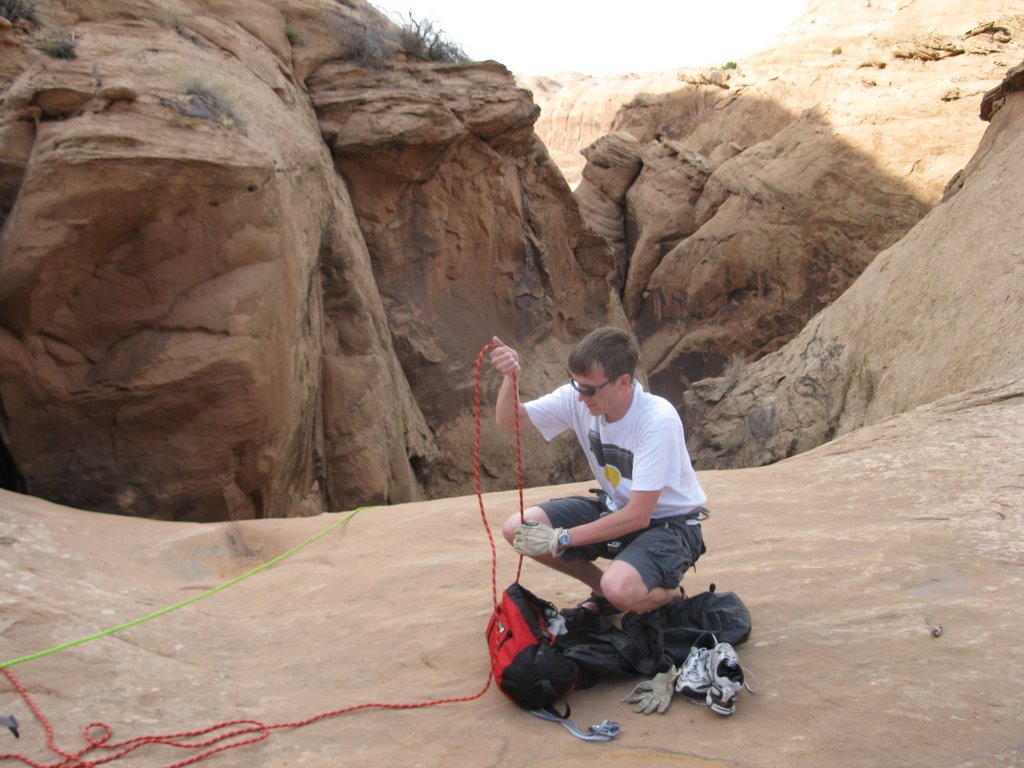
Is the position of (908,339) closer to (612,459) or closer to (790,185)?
(612,459)

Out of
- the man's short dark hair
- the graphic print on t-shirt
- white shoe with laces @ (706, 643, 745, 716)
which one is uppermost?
the man's short dark hair

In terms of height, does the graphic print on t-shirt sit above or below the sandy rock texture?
above

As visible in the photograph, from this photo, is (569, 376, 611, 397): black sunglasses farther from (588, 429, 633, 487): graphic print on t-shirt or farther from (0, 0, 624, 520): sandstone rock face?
(0, 0, 624, 520): sandstone rock face

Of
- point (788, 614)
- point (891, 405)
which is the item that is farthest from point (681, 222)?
point (788, 614)

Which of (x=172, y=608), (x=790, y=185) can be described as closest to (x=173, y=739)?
(x=172, y=608)

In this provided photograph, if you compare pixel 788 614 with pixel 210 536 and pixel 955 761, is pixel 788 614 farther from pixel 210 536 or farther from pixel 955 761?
pixel 210 536

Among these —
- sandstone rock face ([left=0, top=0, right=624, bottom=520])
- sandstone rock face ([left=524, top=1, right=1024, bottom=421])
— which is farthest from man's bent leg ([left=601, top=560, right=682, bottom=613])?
sandstone rock face ([left=524, top=1, right=1024, bottom=421])

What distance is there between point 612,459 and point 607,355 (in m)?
0.44

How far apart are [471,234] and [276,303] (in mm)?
5184

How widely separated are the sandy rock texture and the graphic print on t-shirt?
0.74 m

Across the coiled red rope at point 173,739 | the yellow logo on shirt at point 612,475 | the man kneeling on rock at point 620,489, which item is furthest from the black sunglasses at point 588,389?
the coiled red rope at point 173,739

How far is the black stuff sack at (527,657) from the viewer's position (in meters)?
2.87

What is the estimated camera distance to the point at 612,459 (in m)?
3.46

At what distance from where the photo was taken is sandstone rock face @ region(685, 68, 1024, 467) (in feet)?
24.6
